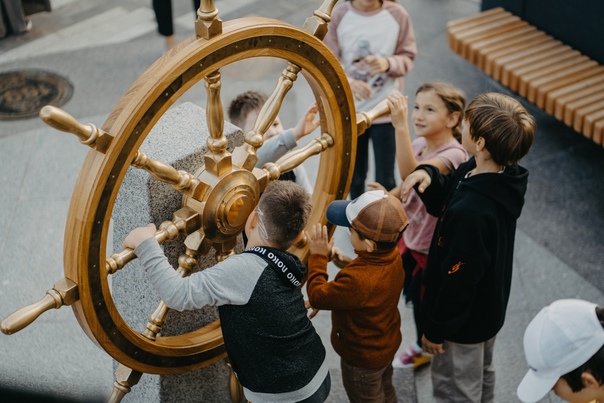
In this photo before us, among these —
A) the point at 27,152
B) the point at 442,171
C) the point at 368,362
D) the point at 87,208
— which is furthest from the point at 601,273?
the point at 27,152

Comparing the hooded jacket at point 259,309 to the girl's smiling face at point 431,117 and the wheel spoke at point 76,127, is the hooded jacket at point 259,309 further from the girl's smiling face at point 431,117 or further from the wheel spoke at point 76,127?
the girl's smiling face at point 431,117

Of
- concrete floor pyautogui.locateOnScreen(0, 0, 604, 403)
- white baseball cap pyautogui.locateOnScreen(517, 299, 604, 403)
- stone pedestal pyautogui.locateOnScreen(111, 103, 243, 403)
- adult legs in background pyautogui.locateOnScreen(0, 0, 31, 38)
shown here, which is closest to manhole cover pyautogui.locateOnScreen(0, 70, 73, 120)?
concrete floor pyautogui.locateOnScreen(0, 0, 604, 403)

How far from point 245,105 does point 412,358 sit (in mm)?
1041

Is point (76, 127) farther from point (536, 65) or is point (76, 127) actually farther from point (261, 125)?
point (536, 65)

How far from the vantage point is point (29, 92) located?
404cm

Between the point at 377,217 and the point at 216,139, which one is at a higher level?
the point at 216,139

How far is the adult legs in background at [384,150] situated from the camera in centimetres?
307

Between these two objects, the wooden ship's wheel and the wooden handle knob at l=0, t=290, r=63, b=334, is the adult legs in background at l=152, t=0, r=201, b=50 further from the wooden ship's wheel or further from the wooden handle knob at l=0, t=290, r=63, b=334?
the wooden handle knob at l=0, t=290, r=63, b=334

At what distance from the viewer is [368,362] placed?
6.86 feet

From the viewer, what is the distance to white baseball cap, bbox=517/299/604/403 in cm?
156

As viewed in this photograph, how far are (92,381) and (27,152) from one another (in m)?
1.47

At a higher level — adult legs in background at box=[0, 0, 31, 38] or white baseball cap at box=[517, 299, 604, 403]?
white baseball cap at box=[517, 299, 604, 403]

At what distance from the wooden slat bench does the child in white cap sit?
1688 millimetres

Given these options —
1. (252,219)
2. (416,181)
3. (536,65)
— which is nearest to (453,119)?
(416,181)
